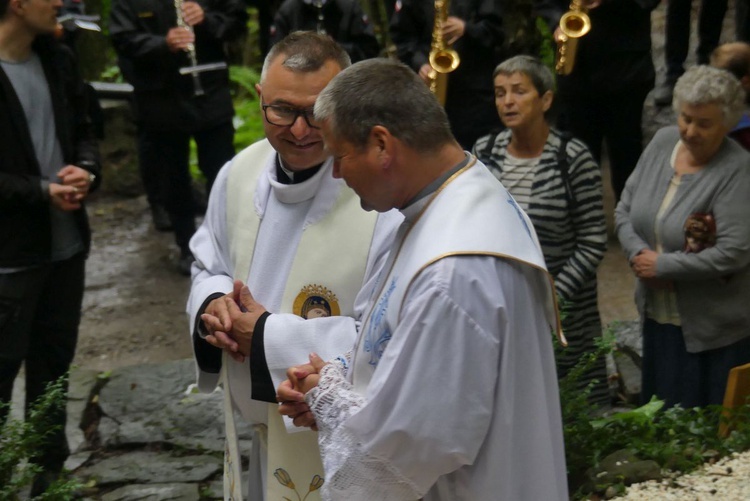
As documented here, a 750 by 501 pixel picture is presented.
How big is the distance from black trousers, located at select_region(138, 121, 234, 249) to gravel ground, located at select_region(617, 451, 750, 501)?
14.9 feet

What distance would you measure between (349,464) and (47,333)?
2.87 metres

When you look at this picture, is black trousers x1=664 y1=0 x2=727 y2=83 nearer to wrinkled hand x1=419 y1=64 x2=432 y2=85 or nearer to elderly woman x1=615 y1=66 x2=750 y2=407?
wrinkled hand x1=419 y1=64 x2=432 y2=85

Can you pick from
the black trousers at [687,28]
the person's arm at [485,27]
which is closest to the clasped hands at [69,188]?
the person's arm at [485,27]

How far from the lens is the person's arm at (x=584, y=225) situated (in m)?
5.17

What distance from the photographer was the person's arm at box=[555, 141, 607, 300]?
5168 millimetres

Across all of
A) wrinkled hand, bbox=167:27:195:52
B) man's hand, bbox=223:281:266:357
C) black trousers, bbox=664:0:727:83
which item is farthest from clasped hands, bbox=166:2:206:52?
man's hand, bbox=223:281:266:357

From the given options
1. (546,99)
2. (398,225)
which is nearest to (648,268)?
(546,99)

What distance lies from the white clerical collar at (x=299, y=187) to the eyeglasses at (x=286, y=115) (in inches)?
8.3

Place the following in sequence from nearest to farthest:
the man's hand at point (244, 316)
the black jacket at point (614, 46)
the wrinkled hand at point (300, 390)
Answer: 1. the wrinkled hand at point (300, 390)
2. the man's hand at point (244, 316)
3. the black jacket at point (614, 46)

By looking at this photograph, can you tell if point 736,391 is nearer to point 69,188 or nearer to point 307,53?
point 307,53

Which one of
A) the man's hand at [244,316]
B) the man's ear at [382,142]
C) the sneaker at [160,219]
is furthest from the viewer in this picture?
the sneaker at [160,219]

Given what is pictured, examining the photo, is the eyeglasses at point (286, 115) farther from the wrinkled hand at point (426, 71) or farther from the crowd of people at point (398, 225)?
the wrinkled hand at point (426, 71)

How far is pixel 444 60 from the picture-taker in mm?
6902

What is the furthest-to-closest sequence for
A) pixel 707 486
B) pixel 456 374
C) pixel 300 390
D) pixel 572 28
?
pixel 572 28 → pixel 707 486 → pixel 300 390 → pixel 456 374
